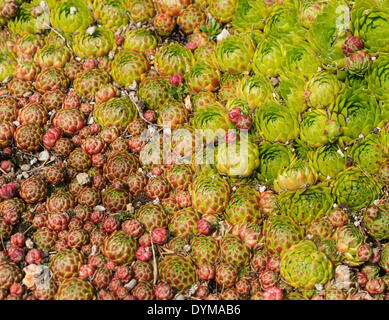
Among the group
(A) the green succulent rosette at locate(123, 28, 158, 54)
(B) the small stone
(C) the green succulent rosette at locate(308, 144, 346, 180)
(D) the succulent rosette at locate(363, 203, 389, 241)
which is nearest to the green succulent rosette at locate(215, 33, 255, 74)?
(A) the green succulent rosette at locate(123, 28, 158, 54)

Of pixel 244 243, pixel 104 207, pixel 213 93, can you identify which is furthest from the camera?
pixel 213 93

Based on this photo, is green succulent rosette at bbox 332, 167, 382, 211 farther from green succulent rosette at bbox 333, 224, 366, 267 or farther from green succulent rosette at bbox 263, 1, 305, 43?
green succulent rosette at bbox 263, 1, 305, 43

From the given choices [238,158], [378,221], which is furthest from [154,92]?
[378,221]

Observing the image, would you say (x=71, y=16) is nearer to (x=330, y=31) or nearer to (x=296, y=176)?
(x=330, y=31)

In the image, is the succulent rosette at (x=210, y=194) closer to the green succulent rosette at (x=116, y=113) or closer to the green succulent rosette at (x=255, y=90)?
the green succulent rosette at (x=255, y=90)

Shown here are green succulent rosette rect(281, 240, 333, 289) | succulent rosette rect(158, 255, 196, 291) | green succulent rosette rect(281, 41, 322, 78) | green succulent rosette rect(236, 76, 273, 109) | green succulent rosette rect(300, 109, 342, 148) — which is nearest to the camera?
green succulent rosette rect(281, 240, 333, 289)

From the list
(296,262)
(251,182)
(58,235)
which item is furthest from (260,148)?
(58,235)

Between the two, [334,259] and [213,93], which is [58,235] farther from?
[334,259]

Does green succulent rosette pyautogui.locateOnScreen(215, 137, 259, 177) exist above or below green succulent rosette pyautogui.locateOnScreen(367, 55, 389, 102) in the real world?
below
